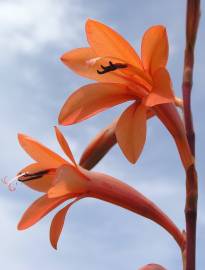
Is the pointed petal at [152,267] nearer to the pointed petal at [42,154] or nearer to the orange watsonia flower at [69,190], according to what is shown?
the orange watsonia flower at [69,190]

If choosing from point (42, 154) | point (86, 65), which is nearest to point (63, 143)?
point (42, 154)

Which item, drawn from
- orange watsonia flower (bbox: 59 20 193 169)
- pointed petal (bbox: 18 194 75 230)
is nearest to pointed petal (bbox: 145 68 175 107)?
orange watsonia flower (bbox: 59 20 193 169)

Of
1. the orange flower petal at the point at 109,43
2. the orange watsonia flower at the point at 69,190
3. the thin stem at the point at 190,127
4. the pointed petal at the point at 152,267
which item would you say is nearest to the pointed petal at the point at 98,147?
the orange watsonia flower at the point at 69,190

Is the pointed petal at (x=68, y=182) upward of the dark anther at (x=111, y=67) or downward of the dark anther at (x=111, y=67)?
downward

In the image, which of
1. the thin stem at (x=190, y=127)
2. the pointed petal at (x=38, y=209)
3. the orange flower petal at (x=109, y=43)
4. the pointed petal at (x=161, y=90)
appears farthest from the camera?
the pointed petal at (x=38, y=209)

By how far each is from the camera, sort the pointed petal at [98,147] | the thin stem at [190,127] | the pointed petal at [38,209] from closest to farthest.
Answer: the thin stem at [190,127], the pointed petal at [38,209], the pointed petal at [98,147]

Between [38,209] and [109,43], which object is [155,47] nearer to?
[109,43]

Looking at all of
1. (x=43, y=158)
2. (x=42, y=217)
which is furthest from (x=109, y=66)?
(x=42, y=217)

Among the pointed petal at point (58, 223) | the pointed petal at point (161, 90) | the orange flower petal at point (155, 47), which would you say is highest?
the orange flower petal at point (155, 47)
